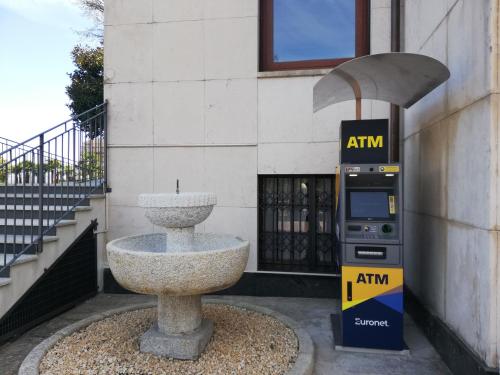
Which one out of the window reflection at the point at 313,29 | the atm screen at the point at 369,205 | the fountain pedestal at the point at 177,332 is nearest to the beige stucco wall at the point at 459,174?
the atm screen at the point at 369,205

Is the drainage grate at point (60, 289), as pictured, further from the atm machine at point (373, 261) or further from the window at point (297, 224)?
the atm machine at point (373, 261)

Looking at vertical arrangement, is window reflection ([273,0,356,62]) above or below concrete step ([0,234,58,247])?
above

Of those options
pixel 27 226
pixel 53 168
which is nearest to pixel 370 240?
pixel 27 226

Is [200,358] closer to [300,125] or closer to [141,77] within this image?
[300,125]

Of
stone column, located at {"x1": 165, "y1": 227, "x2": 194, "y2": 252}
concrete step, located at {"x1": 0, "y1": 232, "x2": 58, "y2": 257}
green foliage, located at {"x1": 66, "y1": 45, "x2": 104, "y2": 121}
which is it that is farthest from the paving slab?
green foliage, located at {"x1": 66, "y1": 45, "x2": 104, "y2": 121}

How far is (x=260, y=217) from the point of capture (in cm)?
546

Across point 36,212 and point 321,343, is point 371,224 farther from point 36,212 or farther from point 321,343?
point 36,212

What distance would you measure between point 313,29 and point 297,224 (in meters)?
3.00

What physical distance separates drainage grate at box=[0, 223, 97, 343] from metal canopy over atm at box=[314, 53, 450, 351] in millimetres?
3587

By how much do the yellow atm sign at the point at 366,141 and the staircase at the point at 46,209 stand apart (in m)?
3.68

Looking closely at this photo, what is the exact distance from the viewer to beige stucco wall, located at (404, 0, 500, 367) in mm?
2596

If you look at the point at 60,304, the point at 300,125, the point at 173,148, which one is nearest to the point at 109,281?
the point at 60,304

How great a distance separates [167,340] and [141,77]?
13.3ft

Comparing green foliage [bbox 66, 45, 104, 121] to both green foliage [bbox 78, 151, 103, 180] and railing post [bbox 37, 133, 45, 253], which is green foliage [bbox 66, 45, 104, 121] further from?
railing post [bbox 37, 133, 45, 253]
